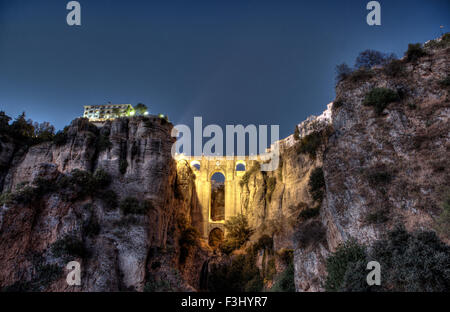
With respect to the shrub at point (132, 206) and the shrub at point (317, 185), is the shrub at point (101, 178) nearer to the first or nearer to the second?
the shrub at point (132, 206)

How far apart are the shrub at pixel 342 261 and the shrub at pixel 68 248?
758 inches

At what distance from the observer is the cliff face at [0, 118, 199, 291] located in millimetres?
22641

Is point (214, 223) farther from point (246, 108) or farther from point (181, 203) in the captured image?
point (246, 108)

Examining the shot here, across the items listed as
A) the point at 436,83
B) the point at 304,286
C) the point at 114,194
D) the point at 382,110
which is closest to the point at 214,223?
the point at 114,194

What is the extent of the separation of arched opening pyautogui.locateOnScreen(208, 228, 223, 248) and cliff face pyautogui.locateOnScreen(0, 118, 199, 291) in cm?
1198

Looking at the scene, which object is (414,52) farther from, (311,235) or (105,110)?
(105,110)

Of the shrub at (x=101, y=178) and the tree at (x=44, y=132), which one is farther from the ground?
the tree at (x=44, y=132)

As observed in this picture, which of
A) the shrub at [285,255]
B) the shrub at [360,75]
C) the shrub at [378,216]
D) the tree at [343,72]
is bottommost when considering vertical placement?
the shrub at [285,255]

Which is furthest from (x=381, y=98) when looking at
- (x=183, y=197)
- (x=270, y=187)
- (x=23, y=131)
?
(x=23, y=131)

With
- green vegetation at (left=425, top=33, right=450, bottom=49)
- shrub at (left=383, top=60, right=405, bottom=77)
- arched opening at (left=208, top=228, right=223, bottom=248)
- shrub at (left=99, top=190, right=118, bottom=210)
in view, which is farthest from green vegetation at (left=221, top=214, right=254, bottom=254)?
green vegetation at (left=425, top=33, right=450, bottom=49)

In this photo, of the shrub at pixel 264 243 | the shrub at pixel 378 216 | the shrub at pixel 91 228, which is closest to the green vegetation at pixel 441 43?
the shrub at pixel 378 216

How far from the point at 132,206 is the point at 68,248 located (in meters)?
6.77

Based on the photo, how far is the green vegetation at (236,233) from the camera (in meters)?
42.2

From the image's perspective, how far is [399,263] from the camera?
14.1m
